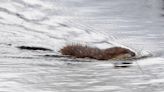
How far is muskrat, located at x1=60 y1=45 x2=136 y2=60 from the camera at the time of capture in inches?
562

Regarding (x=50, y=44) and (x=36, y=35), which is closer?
(x=50, y=44)

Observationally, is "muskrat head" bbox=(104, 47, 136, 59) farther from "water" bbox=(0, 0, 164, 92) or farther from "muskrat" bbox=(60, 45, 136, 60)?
"water" bbox=(0, 0, 164, 92)

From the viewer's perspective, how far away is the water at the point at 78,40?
37.6 ft

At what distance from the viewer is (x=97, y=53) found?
14.5m

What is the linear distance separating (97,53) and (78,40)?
325 cm

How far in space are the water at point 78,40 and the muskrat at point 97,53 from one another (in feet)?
1.41

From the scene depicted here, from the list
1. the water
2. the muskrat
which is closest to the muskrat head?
the muskrat

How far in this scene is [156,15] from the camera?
932 inches

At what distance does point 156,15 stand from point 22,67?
11.5m

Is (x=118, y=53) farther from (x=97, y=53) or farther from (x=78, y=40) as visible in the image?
(x=78, y=40)

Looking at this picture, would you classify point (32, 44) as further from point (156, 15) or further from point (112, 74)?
point (156, 15)

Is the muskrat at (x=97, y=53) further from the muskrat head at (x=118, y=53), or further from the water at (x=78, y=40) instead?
the water at (x=78, y=40)

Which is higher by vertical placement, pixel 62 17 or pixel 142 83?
pixel 62 17

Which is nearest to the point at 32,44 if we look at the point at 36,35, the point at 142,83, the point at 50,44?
the point at 50,44
